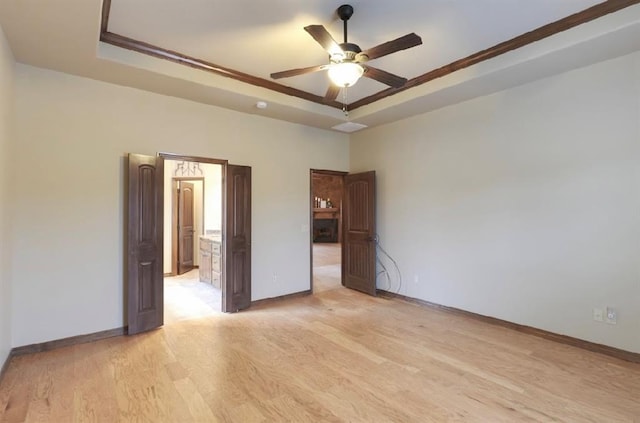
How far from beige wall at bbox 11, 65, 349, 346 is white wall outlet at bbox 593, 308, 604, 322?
15.1ft

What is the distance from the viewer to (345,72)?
2.69 metres

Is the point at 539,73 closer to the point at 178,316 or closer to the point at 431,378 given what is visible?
the point at 431,378

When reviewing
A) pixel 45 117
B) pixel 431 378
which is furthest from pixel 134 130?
pixel 431 378

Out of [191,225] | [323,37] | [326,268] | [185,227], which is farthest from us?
[326,268]

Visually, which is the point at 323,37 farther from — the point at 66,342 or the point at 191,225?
the point at 191,225

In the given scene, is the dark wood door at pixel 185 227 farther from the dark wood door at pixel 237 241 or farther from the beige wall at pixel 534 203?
the beige wall at pixel 534 203

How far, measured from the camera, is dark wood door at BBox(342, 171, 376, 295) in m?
5.32

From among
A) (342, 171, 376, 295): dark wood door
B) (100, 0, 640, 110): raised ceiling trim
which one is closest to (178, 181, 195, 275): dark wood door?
(342, 171, 376, 295): dark wood door

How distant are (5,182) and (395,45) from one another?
11.4ft

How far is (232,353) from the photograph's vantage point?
10.3 feet

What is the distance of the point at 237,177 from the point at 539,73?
3.79 meters

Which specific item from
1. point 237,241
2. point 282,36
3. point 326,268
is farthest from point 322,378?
point 326,268

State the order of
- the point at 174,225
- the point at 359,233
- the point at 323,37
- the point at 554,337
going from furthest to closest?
the point at 174,225 < the point at 359,233 < the point at 554,337 < the point at 323,37

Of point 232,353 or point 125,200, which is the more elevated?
point 125,200
